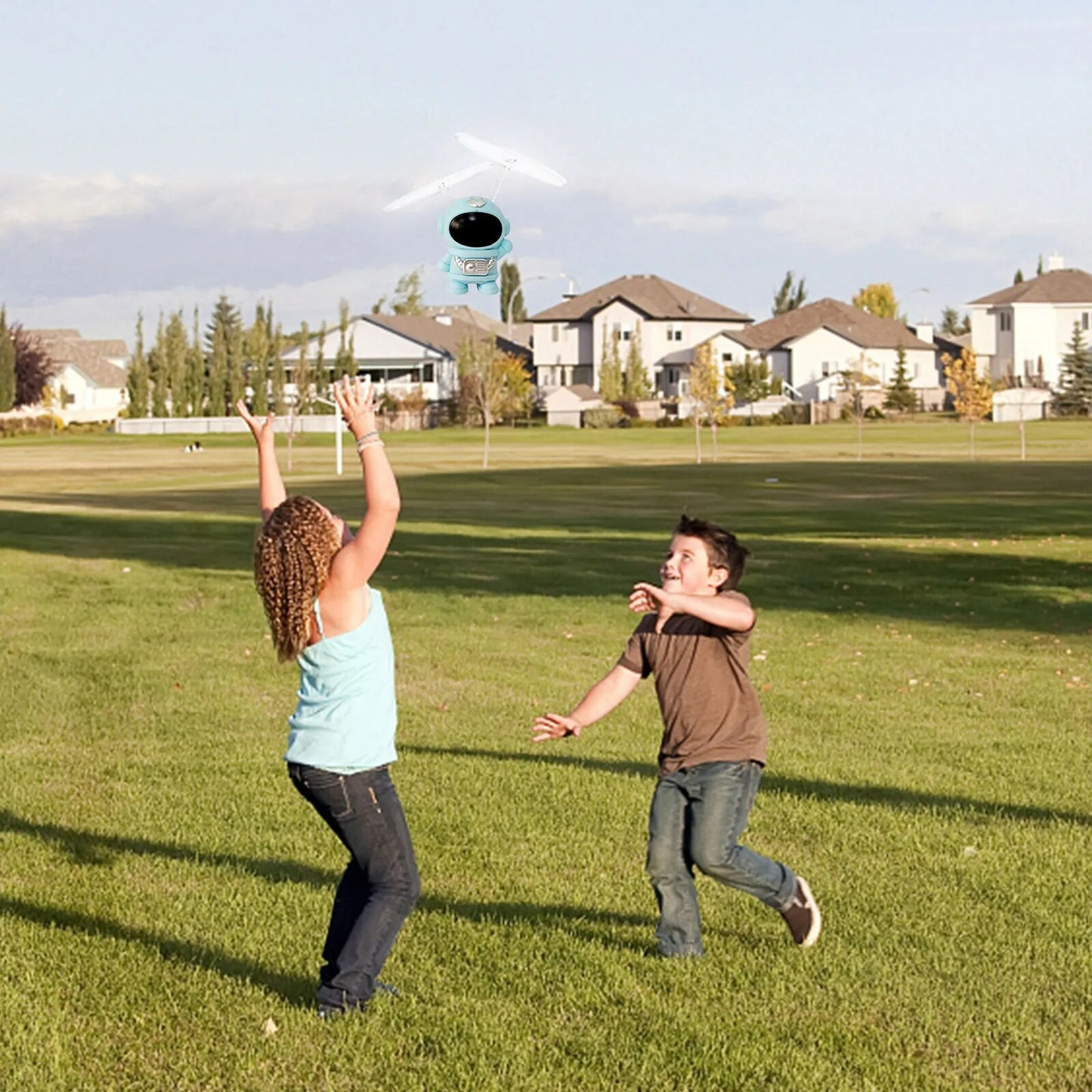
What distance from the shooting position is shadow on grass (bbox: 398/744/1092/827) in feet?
30.3

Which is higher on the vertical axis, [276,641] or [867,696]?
[276,641]

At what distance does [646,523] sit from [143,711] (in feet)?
77.6

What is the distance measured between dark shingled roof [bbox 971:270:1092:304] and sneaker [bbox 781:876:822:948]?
139791 mm

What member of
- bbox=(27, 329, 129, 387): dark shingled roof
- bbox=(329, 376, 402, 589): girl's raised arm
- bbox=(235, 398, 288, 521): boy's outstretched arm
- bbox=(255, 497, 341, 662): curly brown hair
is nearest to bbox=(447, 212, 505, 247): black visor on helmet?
bbox=(329, 376, 402, 589): girl's raised arm

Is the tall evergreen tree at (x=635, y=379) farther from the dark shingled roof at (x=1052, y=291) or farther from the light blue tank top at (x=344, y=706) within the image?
the light blue tank top at (x=344, y=706)

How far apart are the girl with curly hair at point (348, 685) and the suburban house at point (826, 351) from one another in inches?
4896

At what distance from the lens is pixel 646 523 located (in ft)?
118

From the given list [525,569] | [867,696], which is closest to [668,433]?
[525,569]

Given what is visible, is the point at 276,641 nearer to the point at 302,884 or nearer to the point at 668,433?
the point at 302,884

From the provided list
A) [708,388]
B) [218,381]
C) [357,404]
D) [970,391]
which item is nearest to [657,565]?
[357,404]

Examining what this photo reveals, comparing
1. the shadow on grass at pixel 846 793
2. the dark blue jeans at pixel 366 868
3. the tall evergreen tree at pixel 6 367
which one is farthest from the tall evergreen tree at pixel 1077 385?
the dark blue jeans at pixel 366 868

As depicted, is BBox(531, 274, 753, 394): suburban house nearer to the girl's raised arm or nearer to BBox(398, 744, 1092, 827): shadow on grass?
BBox(398, 744, 1092, 827): shadow on grass

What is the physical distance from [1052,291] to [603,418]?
4756cm

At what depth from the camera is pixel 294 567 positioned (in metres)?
5.75
